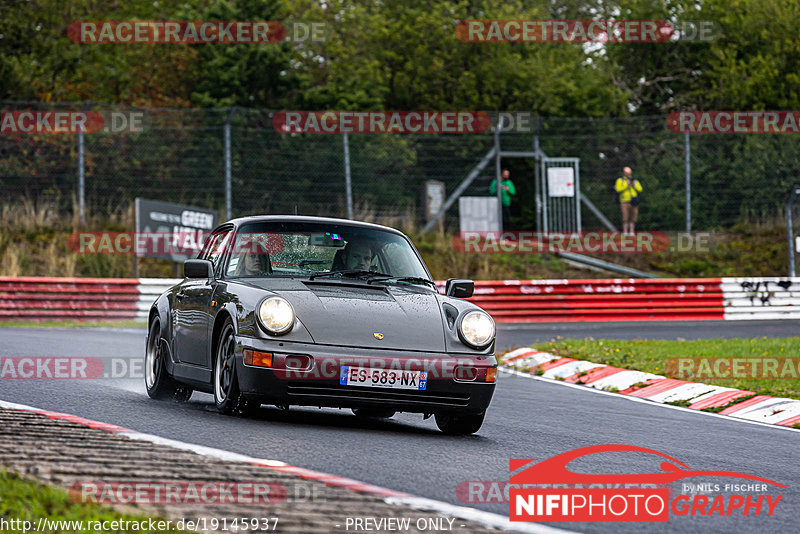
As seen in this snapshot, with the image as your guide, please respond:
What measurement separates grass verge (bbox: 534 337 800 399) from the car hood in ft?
14.8

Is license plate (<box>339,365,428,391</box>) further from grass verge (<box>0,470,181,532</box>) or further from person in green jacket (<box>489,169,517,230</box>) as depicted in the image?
person in green jacket (<box>489,169,517,230</box>)

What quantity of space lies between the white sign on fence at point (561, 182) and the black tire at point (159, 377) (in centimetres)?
1752

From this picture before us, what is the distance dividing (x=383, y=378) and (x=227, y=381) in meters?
1.06

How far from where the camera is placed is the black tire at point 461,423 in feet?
25.2

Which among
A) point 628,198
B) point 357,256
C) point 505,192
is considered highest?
point 505,192

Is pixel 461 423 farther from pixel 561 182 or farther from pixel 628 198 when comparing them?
pixel 628 198

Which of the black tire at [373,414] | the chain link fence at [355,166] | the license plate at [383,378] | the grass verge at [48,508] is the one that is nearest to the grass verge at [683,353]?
the black tire at [373,414]

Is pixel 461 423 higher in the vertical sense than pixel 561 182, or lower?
lower

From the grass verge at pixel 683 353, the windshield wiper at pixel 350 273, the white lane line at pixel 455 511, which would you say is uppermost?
the windshield wiper at pixel 350 273

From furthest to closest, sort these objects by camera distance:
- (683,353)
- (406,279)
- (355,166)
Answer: (355,166), (683,353), (406,279)

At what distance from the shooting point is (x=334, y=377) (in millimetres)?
7125

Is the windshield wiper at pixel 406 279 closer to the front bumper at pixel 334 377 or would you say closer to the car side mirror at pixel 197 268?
the front bumper at pixel 334 377

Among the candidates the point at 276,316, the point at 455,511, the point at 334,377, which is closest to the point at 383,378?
the point at 334,377

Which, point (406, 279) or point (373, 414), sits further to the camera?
point (373, 414)
